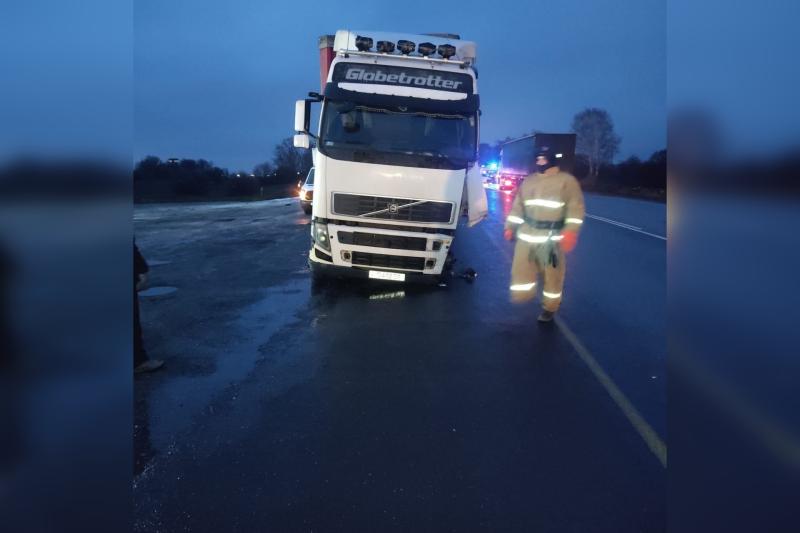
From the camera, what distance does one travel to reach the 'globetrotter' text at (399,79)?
25.5 ft

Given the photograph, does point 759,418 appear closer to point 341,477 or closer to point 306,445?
point 341,477

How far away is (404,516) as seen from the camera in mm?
2703

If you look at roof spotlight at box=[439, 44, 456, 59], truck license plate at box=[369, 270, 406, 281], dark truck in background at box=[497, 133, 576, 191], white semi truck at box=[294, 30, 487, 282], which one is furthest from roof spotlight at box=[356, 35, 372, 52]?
dark truck in background at box=[497, 133, 576, 191]

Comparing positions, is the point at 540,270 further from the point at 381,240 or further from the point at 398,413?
the point at 398,413

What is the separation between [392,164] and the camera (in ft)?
24.0

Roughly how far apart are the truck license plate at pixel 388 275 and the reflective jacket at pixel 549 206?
1985 millimetres

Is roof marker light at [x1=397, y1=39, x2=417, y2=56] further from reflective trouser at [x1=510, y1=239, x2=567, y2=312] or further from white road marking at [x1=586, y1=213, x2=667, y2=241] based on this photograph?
white road marking at [x1=586, y1=213, x2=667, y2=241]

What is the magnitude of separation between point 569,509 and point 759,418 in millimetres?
1872

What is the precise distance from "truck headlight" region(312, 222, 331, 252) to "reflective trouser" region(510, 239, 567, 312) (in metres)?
2.76

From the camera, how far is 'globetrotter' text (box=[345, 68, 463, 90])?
7758 millimetres

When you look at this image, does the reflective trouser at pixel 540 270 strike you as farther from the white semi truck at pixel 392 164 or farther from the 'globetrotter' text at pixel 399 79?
the 'globetrotter' text at pixel 399 79

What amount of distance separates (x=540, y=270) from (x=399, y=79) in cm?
360

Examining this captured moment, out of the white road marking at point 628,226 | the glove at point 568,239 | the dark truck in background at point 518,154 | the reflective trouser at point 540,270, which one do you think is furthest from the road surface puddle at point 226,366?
the dark truck in background at point 518,154

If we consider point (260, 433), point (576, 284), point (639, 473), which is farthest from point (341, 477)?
point (576, 284)
